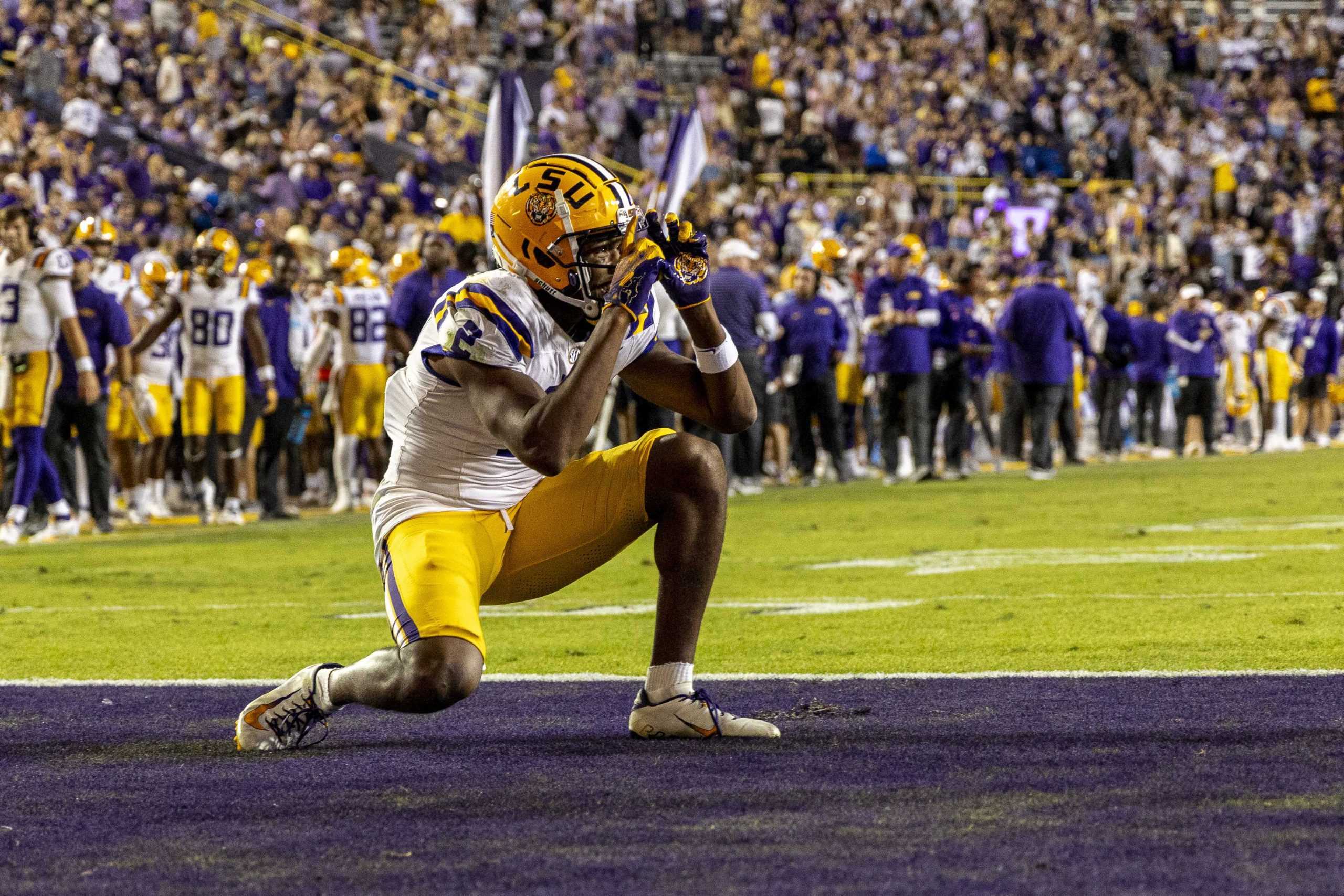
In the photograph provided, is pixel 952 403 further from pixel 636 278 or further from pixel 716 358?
pixel 636 278

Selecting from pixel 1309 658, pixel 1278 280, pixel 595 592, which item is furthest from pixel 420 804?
pixel 1278 280

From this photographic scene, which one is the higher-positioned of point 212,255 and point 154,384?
point 212,255

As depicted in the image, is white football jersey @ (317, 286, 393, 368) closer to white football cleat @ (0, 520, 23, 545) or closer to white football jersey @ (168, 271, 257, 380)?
white football jersey @ (168, 271, 257, 380)

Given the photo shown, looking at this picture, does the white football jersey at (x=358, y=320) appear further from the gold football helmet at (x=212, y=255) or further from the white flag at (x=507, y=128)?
the white flag at (x=507, y=128)

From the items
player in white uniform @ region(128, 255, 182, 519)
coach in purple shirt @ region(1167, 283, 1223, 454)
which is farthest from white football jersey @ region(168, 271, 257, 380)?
coach in purple shirt @ region(1167, 283, 1223, 454)

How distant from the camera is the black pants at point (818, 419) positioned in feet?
57.9

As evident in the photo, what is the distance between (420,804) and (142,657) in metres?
3.39

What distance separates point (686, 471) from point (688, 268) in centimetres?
56

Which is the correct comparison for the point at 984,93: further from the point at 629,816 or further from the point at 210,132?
the point at 629,816

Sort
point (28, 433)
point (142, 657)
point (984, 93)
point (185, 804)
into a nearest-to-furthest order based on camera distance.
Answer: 1. point (185, 804)
2. point (142, 657)
3. point (28, 433)
4. point (984, 93)

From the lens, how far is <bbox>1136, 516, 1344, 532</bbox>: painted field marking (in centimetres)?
1193

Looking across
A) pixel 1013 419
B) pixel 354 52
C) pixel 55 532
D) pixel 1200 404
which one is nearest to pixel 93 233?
pixel 55 532

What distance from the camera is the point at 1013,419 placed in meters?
20.8

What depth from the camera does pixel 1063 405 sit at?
66.6 feet
